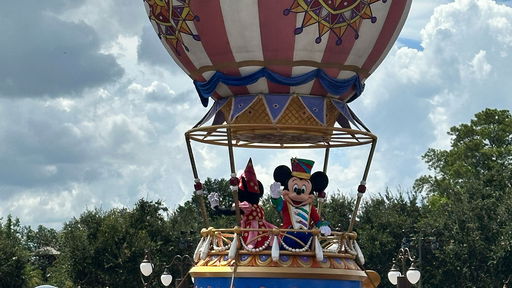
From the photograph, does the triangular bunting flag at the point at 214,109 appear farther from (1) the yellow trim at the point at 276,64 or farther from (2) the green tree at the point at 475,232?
(2) the green tree at the point at 475,232

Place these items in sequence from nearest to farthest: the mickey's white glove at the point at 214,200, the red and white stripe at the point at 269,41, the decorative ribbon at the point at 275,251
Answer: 1. the decorative ribbon at the point at 275,251
2. the red and white stripe at the point at 269,41
3. the mickey's white glove at the point at 214,200

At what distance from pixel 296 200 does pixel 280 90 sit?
236cm

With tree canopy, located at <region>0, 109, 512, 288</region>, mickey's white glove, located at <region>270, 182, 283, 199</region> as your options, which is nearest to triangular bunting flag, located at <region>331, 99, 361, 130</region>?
mickey's white glove, located at <region>270, 182, 283, 199</region>

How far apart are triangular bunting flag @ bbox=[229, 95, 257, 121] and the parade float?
3cm

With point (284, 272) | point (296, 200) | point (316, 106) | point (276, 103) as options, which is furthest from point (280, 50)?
point (284, 272)

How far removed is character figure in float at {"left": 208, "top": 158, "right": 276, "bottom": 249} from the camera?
84.6 feet

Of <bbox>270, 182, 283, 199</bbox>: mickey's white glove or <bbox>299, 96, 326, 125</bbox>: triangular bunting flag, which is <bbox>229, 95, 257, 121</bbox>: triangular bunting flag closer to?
<bbox>299, 96, 326, 125</bbox>: triangular bunting flag

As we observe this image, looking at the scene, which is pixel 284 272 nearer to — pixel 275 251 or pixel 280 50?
pixel 275 251

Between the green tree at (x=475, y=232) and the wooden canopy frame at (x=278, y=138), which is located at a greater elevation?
the green tree at (x=475, y=232)

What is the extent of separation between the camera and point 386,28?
26.4 meters

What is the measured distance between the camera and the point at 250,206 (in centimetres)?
2628

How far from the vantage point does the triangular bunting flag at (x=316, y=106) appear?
25.9 metres

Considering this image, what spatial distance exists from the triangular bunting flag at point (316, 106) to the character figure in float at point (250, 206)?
185cm

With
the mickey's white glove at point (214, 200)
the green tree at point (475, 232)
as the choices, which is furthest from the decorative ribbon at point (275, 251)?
the green tree at point (475, 232)
